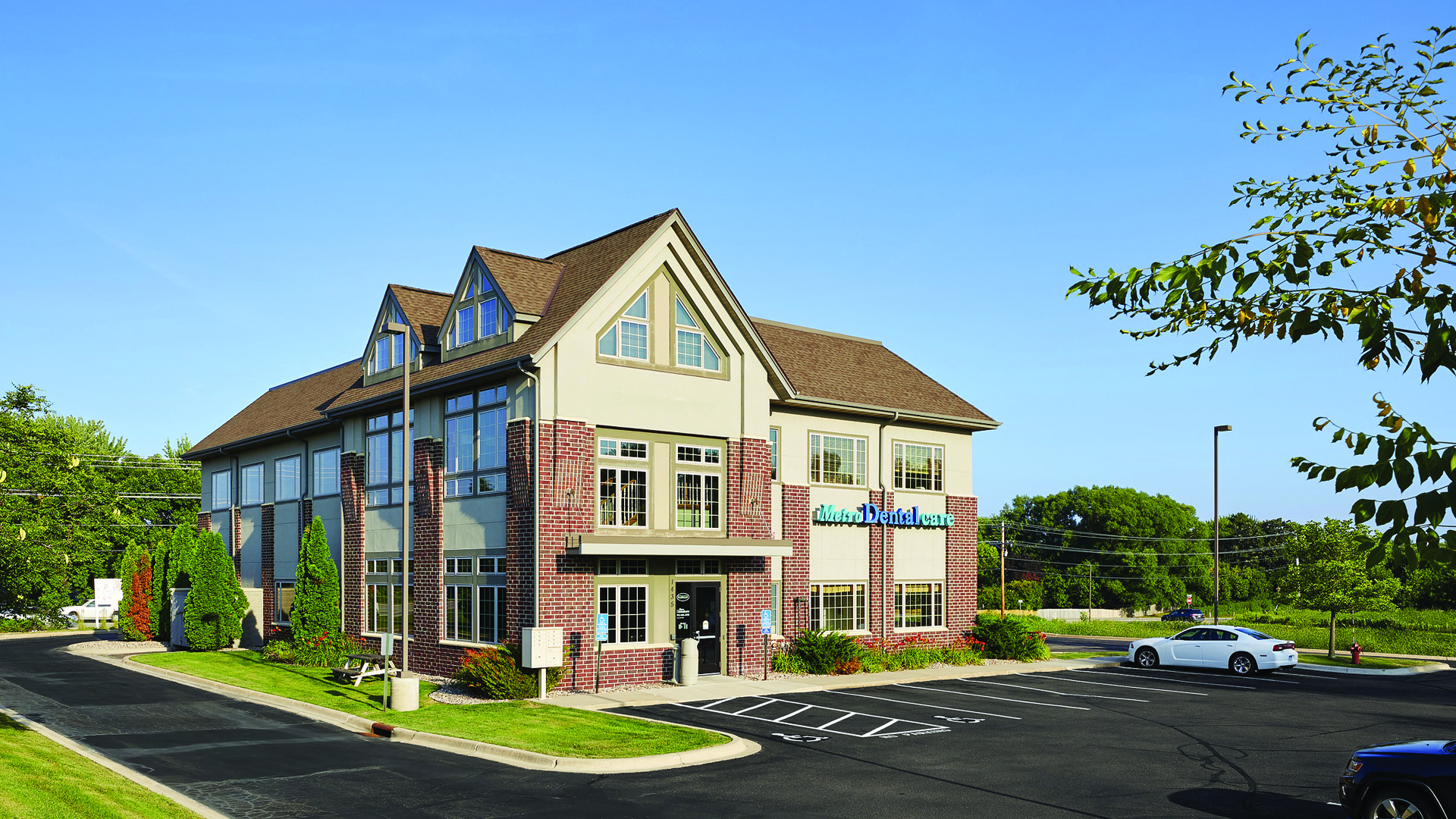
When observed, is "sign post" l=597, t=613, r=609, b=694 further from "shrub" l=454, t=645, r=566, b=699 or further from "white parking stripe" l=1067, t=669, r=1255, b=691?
"white parking stripe" l=1067, t=669, r=1255, b=691

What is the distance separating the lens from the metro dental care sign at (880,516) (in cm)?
3519

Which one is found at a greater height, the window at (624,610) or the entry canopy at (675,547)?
the entry canopy at (675,547)

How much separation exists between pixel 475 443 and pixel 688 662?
8.04 metres

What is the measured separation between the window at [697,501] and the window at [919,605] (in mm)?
8914

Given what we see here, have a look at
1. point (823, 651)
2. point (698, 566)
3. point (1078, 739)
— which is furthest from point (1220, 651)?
point (698, 566)

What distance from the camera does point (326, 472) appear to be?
3872 centimetres

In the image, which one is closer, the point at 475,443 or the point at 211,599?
the point at 475,443

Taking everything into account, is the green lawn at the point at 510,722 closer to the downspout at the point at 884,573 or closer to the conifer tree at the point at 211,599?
the conifer tree at the point at 211,599

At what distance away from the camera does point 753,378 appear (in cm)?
3244

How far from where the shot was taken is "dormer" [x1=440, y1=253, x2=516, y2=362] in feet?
99.6

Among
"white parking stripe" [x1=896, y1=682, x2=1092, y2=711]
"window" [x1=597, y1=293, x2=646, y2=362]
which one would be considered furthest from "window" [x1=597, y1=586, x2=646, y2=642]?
"white parking stripe" [x1=896, y1=682, x2=1092, y2=711]

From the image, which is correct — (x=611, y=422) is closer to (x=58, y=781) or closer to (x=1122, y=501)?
(x=58, y=781)

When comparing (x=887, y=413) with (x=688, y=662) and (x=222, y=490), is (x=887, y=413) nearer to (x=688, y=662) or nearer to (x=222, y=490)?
(x=688, y=662)

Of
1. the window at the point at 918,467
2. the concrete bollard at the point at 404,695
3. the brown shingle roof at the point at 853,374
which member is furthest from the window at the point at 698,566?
the window at the point at 918,467
